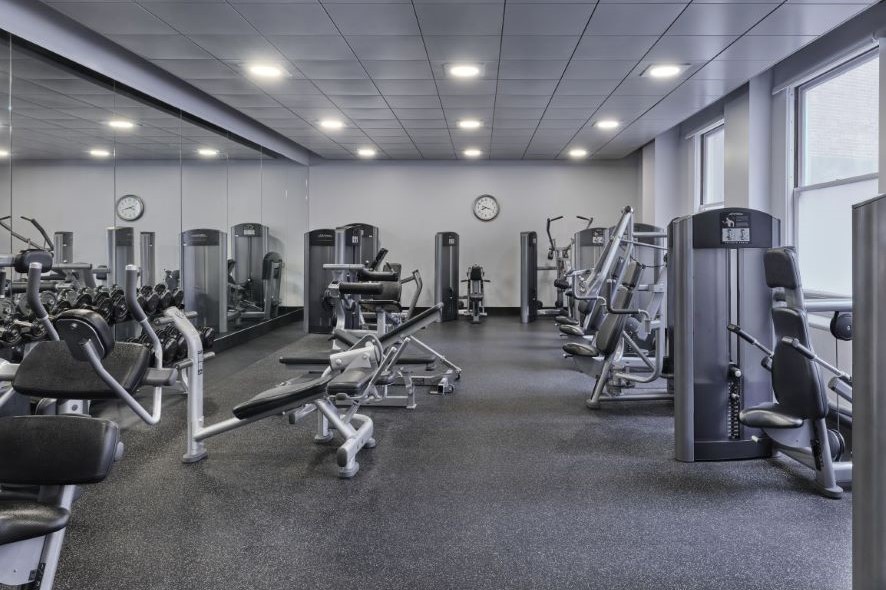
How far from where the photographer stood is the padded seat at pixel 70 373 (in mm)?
1802

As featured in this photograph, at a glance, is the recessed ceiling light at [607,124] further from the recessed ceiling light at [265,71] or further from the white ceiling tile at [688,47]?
the recessed ceiling light at [265,71]

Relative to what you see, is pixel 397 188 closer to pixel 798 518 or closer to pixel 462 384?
pixel 462 384

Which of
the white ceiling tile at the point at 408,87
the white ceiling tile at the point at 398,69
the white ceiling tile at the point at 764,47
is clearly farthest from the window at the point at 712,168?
the white ceiling tile at the point at 398,69

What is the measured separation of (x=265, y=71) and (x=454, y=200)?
5484 millimetres

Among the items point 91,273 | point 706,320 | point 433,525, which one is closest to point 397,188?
point 91,273

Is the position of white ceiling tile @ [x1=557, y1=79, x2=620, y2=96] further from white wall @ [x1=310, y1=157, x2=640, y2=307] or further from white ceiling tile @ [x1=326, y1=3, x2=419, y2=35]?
white wall @ [x1=310, y1=157, x2=640, y2=307]

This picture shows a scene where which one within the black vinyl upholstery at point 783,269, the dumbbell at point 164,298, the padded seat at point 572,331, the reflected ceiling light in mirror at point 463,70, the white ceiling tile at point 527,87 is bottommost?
the padded seat at point 572,331

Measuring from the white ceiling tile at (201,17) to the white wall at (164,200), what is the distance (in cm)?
128

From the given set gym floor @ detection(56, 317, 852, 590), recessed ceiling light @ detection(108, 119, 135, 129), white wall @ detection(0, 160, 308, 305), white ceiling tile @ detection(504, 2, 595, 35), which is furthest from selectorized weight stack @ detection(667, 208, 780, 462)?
recessed ceiling light @ detection(108, 119, 135, 129)

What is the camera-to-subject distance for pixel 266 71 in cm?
518

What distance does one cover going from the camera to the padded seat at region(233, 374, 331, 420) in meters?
2.88

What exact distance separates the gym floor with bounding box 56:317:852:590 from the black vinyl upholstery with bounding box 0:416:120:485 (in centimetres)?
96

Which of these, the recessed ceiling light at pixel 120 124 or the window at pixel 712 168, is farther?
the window at pixel 712 168

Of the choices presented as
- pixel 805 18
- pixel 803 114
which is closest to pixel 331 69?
pixel 805 18
